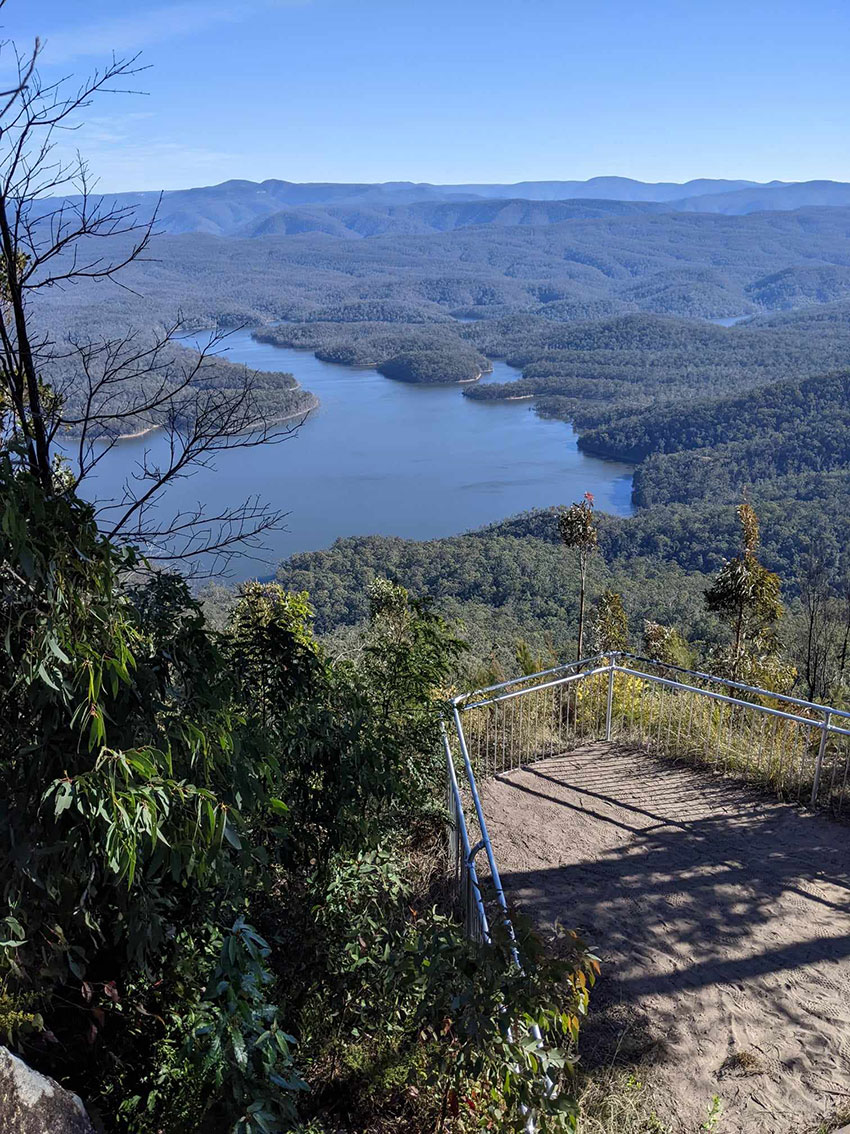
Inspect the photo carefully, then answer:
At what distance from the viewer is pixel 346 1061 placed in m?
2.54

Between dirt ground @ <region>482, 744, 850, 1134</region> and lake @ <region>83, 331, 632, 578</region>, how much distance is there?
48109mm

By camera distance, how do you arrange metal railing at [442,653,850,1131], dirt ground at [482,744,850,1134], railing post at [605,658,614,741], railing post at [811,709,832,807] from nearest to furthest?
1. dirt ground at [482,744,850,1134]
2. railing post at [811,709,832,807]
3. metal railing at [442,653,850,1131]
4. railing post at [605,658,614,741]

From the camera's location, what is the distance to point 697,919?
152 inches

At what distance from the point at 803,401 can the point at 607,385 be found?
131ft

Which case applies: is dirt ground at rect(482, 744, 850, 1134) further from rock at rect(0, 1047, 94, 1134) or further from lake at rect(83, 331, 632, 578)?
lake at rect(83, 331, 632, 578)

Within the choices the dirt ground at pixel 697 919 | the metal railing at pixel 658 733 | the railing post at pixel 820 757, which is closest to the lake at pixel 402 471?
the metal railing at pixel 658 733

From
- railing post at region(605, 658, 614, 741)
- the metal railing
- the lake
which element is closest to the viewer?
the metal railing

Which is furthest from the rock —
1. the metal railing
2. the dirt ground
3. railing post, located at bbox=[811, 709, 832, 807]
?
railing post, located at bbox=[811, 709, 832, 807]

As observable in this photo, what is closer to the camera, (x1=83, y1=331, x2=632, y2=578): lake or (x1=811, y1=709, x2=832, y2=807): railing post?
(x1=811, y1=709, x2=832, y2=807): railing post

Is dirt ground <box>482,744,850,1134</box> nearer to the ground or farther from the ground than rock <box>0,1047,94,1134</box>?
nearer to the ground

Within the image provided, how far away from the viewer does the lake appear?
Result: 69.1 m

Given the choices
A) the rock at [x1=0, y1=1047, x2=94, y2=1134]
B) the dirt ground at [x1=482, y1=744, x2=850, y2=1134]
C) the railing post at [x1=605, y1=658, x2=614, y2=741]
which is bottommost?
the dirt ground at [x1=482, y1=744, x2=850, y2=1134]

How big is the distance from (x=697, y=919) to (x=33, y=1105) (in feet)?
9.79

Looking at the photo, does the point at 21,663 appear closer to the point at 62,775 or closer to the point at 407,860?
the point at 62,775
